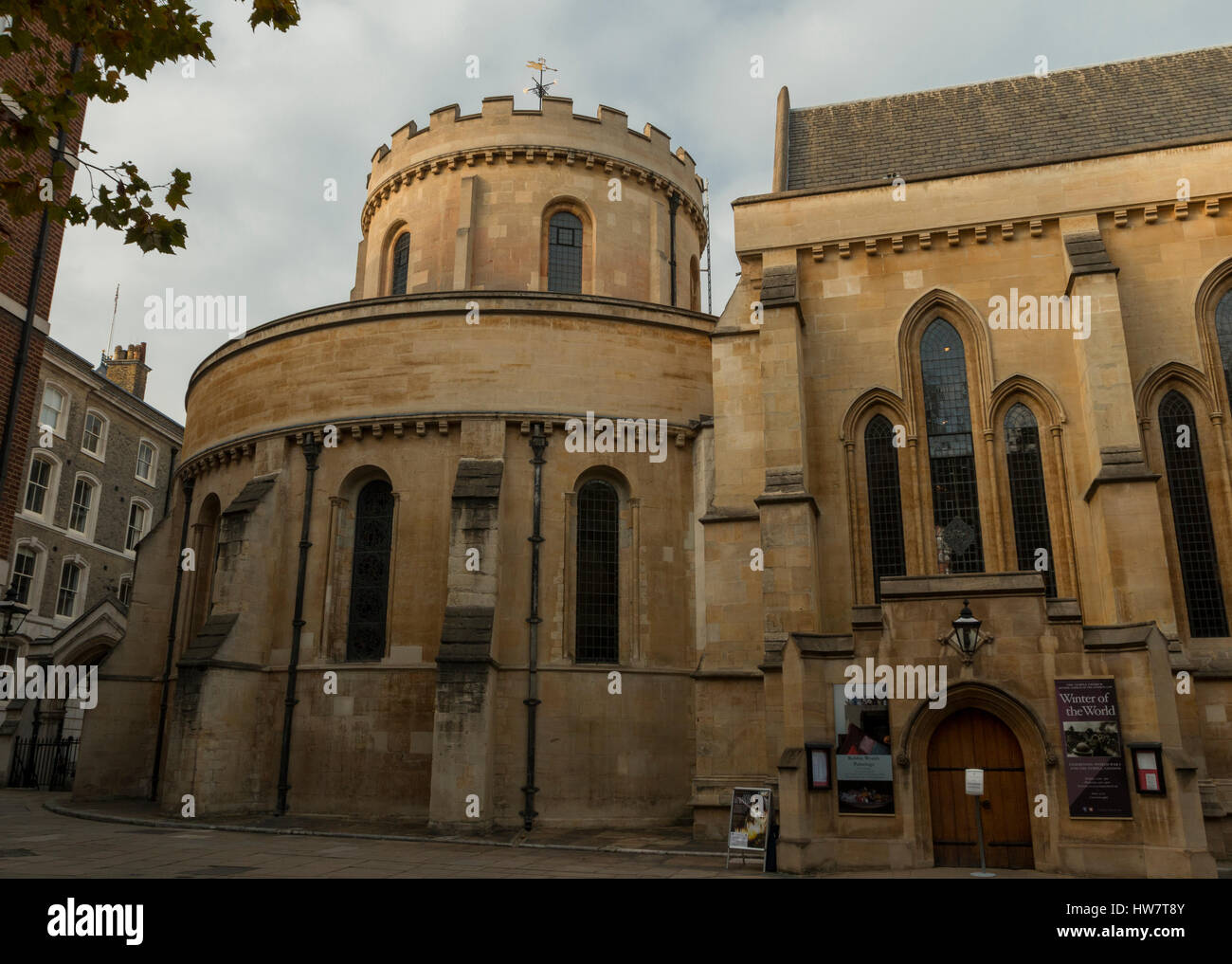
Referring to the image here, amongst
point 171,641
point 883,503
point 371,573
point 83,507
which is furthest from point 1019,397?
point 83,507

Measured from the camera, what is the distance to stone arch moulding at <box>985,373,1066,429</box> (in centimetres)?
1809

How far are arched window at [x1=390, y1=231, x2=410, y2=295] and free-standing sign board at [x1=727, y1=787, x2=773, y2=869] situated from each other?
19557 mm

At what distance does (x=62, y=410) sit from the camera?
36.3 meters

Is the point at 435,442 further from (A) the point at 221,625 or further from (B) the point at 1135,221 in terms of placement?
(B) the point at 1135,221

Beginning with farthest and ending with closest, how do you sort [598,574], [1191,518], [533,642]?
[598,574], [533,642], [1191,518]

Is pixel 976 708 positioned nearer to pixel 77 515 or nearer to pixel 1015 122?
pixel 1015 122

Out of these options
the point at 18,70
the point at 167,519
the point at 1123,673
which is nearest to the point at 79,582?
the point at 167,519

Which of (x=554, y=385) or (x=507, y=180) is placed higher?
(x=507, y=180)

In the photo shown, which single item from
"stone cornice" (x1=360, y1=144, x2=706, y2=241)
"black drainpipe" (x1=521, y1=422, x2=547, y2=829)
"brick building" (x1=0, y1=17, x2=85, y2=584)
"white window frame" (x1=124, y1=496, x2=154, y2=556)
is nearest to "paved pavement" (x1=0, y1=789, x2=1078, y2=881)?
"black drainpipe" (x1=521, y1=422, x2=547, y2=829)

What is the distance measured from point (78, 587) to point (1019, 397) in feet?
114

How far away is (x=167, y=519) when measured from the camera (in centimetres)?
2605

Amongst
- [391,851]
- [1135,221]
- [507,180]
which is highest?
[507,180]

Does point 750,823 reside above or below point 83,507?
below

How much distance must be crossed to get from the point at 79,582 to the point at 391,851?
28.1m
